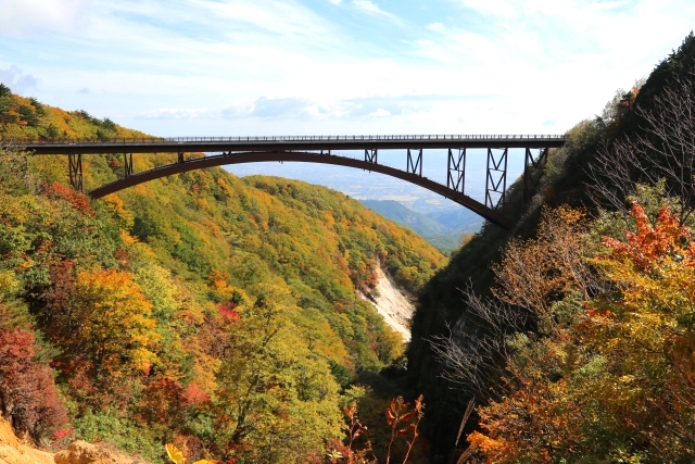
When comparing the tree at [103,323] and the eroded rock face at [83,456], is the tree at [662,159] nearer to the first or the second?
the eroded rock face at [83,456]

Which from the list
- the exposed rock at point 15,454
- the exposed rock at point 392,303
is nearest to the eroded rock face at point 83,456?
the exposed rock at point 15,454

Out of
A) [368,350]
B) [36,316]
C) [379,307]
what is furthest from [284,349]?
[379,307]

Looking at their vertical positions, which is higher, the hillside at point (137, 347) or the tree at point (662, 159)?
the tree at point (662, 159)

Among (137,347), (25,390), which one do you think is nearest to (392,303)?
(137,347)

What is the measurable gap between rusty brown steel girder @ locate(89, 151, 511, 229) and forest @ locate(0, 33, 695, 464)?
5.23 ft

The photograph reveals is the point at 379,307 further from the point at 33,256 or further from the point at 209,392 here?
the point at 33,256

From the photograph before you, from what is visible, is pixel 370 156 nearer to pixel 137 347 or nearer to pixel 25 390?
pixel 137 347

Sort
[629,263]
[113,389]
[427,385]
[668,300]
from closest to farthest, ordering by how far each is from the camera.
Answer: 1. [668,300]
2. [629,263]
3. [113,389]
4. [427,385]

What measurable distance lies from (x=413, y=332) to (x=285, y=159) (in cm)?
1578

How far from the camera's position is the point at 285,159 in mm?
28453

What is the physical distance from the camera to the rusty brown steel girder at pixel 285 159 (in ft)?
88.7

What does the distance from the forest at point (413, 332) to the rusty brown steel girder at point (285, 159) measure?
1.59 meters

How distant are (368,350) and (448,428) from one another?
73.6ft

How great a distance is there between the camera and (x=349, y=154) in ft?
99.1
